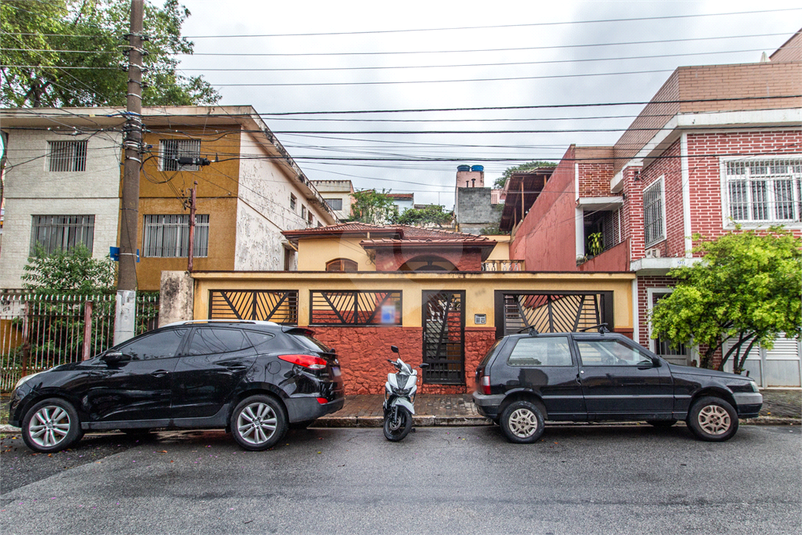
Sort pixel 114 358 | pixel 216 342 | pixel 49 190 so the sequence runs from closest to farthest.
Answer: pixel 114 358 < pixel 216 342 < pixel 49 190

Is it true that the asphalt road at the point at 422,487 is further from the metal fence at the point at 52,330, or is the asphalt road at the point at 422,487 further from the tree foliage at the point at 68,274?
the tree foliage at the point at 68,274

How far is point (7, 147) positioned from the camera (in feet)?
52.3

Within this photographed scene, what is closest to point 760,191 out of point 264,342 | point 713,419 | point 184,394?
point 713,419

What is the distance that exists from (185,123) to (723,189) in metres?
15.9

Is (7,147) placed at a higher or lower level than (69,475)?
higher

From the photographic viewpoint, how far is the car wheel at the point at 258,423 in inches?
228

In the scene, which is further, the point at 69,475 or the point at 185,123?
the point at 185,123

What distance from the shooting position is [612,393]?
625cm

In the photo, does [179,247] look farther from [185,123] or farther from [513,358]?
[513,358]

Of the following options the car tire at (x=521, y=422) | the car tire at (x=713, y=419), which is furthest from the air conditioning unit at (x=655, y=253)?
the car tire at (x=521, y=422)

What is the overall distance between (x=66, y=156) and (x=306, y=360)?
50.2 ft

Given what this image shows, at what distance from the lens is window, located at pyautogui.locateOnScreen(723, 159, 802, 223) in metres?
10.1

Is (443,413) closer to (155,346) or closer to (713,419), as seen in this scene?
(713,419)

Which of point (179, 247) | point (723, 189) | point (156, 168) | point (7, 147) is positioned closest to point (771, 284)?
point (723, 189)
